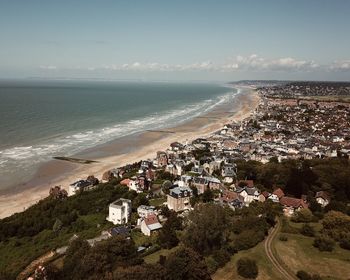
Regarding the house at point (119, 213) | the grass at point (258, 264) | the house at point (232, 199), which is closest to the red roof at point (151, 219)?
the house at point (119, 213)

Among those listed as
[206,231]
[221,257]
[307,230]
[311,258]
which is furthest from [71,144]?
[311,258]

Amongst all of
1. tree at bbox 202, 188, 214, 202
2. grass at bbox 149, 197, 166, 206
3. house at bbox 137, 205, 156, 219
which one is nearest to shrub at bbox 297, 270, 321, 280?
house at bbox 137, 205, 156, 219

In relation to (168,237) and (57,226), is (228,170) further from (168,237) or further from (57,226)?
(57,226)

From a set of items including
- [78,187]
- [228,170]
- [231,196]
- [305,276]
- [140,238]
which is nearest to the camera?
[305,276]

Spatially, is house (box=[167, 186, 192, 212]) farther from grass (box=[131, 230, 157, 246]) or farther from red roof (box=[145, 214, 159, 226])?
grass (box=[131, 230, 157, 246])

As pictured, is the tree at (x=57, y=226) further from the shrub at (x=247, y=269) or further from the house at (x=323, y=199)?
the house at (x=323, y=199)

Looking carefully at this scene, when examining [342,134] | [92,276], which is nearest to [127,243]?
[92,276]
